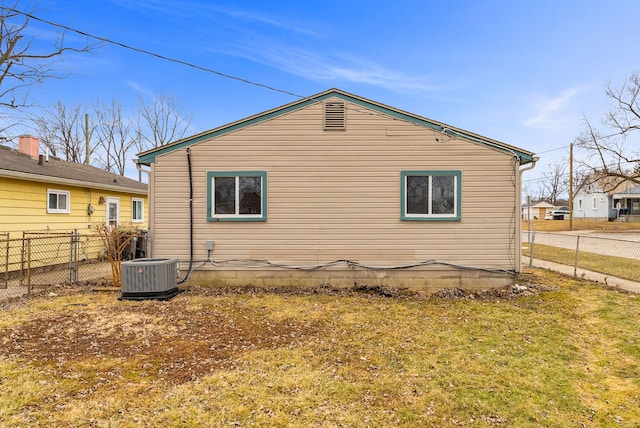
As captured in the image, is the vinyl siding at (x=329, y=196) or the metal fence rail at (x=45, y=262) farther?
the metal fence rail at (x=45, y=262)

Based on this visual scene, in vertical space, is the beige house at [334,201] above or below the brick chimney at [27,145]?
below

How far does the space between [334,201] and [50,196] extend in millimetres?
9083

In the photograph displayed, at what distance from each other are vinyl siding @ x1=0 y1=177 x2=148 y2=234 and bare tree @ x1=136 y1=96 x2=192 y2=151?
1755 centimetres

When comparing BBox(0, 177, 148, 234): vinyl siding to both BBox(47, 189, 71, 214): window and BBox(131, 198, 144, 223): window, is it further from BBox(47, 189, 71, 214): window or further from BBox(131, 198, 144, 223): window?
BBox(131, 198, 144, 223): window

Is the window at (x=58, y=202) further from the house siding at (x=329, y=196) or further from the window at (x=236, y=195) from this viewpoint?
the window at (x=236, y=195)

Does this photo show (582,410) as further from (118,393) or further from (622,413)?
(118,393)

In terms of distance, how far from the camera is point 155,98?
2833 centimetres

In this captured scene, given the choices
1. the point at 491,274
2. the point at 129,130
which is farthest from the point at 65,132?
the point at 491,274

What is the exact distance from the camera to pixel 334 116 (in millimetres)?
8281

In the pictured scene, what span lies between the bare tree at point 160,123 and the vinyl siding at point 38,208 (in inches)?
691

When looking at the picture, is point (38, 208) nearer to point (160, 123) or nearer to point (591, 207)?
point (160, 123)

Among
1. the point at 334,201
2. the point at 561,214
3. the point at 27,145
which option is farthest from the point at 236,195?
the point at 561,214

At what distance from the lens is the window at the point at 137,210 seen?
1500 cm

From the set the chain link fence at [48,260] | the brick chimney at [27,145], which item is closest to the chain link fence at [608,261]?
the chain link fence at [48,260]
